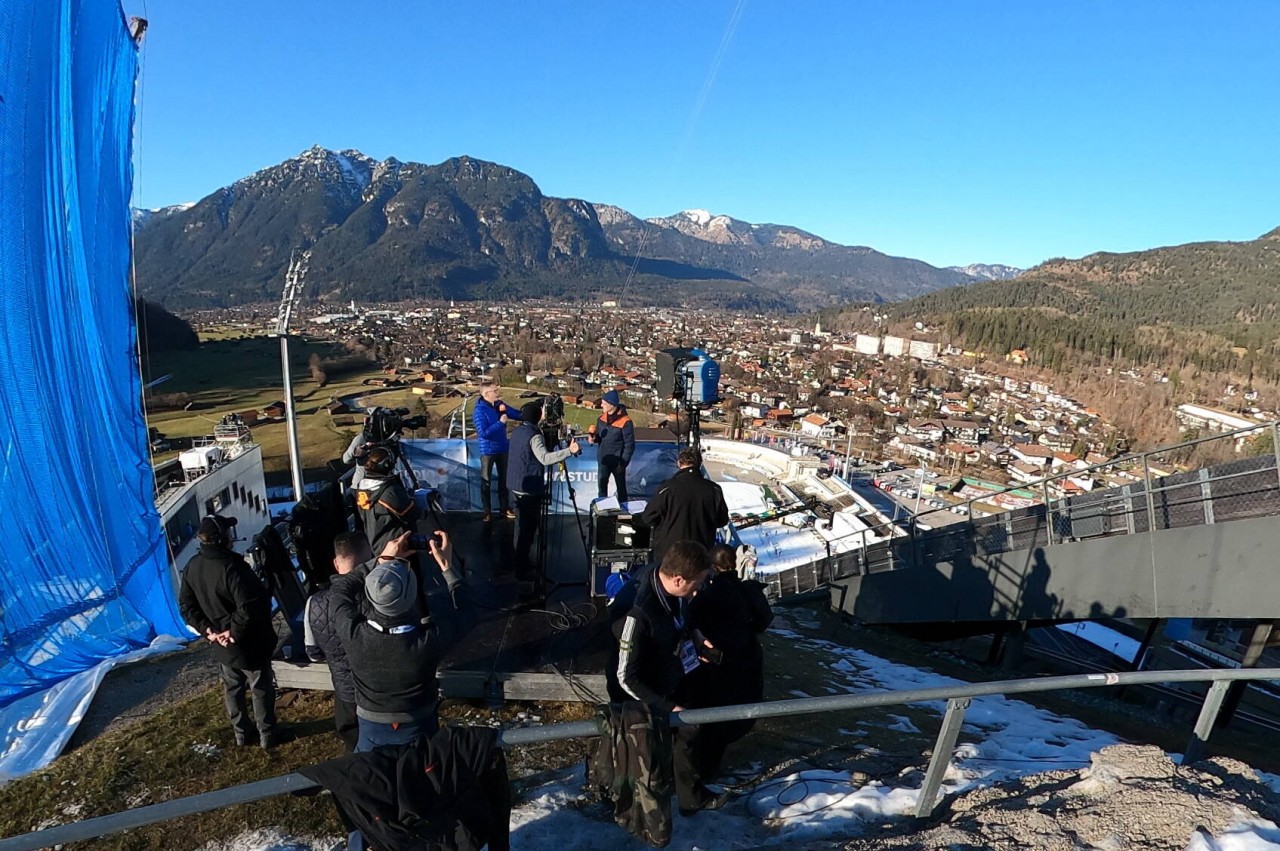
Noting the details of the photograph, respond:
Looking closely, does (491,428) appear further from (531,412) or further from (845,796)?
(845,796)

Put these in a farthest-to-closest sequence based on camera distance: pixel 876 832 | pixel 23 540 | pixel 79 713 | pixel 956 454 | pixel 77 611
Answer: pixel 956 454 → pixel 79 713 → pixel 77 611 → pixel 23 540 → pixel 876 832

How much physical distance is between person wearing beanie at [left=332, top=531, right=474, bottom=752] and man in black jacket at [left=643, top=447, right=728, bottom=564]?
7.50ft

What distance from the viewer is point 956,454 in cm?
→ 6625

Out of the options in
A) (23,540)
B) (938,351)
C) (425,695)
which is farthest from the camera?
(938,351)

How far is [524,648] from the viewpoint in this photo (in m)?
5.04

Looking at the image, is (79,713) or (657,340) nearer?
(79,713)

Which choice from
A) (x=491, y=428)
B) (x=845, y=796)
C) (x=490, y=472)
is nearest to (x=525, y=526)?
(x=491, y=428)

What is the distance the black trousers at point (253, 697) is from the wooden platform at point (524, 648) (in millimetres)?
405

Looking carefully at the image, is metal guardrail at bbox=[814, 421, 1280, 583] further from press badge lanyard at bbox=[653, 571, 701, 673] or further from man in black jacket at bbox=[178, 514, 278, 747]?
man in black jacket at bbox=[178, 514, 278, 747]

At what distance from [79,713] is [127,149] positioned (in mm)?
4490

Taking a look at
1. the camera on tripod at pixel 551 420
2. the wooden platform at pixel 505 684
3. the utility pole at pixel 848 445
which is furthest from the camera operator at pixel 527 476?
the utility pole at pixel 848 445

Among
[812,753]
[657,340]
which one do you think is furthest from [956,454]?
[812,753]

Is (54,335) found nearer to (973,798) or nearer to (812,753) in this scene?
(812,753)

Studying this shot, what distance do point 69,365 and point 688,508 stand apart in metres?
4.51
